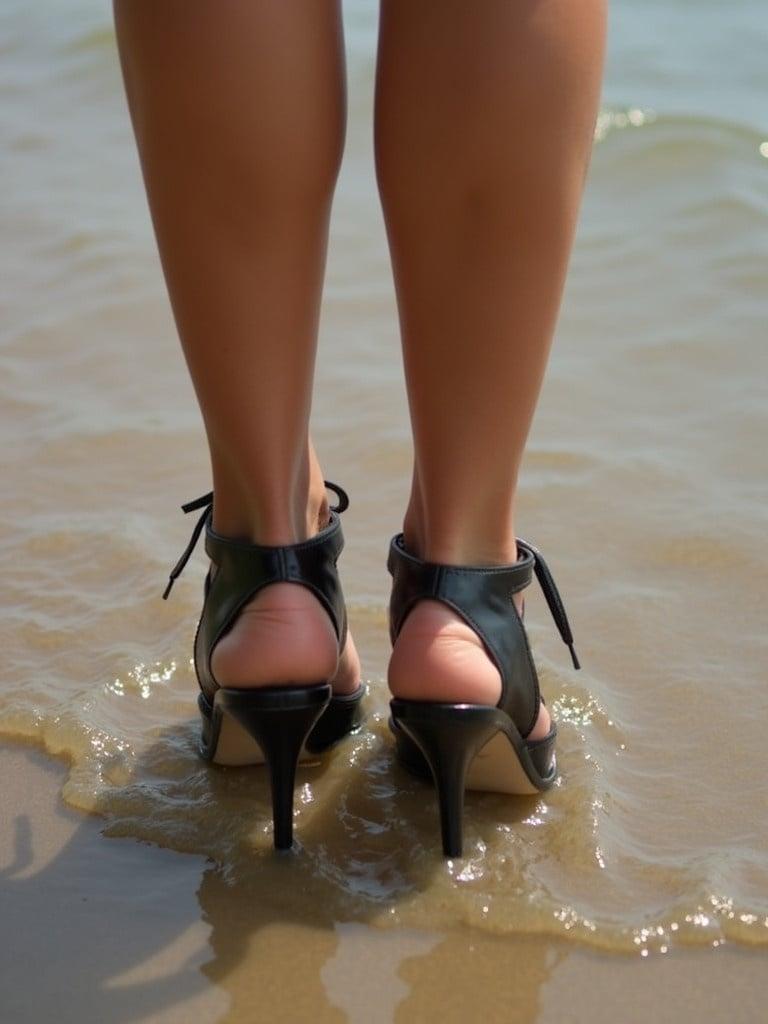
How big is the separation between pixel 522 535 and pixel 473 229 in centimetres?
95

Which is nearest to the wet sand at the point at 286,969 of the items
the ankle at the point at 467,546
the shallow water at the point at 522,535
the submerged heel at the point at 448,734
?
the shallow water at the point at 522,535

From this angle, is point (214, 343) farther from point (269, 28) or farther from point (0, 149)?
point (0, 149)

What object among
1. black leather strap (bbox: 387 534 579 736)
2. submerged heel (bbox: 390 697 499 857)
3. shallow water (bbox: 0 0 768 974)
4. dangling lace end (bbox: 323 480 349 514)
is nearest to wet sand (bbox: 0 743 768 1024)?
shallow water (bbox: 0 0 768 974)

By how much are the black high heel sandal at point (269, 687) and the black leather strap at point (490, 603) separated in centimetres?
7

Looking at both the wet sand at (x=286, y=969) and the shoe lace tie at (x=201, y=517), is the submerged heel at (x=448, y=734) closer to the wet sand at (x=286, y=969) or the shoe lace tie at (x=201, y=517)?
the wet sand at (x=286, y=969)

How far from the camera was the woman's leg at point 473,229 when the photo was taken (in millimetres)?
1148

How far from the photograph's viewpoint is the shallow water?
1343 mm

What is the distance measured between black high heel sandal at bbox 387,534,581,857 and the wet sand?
15 cm

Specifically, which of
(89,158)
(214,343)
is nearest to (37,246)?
(89,158)

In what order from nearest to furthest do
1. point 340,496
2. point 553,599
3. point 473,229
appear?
point 473,229
point 553,599
point 340,496

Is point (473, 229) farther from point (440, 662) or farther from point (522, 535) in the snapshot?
point (522, 535)

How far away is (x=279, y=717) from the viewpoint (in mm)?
1270

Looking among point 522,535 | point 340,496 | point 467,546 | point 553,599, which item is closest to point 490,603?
point 467,546

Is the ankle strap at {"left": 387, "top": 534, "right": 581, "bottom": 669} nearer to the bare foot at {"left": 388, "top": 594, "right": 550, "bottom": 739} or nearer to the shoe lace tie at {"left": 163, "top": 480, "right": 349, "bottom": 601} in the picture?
the bare foot at {"left": 388, "top": 594, "right": 550, "bottom": 739}
